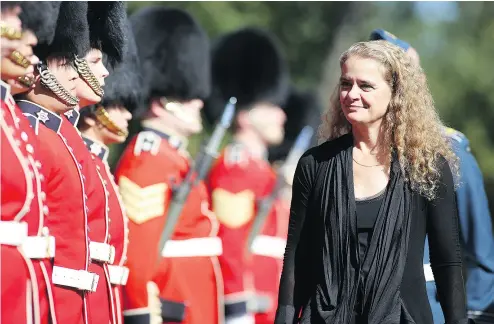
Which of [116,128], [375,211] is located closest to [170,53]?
[116,128]

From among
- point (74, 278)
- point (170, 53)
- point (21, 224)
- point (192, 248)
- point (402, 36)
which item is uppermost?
point (402, 36)

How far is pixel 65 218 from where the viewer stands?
170 inches

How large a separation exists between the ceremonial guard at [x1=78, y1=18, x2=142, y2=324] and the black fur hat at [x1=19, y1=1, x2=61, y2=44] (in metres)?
0.96

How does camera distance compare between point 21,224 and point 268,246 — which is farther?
point 268,246

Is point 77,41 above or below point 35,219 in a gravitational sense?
above

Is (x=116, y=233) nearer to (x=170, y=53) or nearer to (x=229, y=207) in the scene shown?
(x=170, y=53)

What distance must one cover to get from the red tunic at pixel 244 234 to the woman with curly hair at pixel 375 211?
9.49 feet

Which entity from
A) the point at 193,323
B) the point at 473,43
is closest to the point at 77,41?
the point at 193,323

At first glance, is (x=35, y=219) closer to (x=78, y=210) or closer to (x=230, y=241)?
(x=78, y=210)

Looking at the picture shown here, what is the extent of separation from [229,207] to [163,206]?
63.4 inches

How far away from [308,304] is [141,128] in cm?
265

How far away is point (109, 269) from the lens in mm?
5055

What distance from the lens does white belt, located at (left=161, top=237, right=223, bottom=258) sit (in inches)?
245

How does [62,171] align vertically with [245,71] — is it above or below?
below
